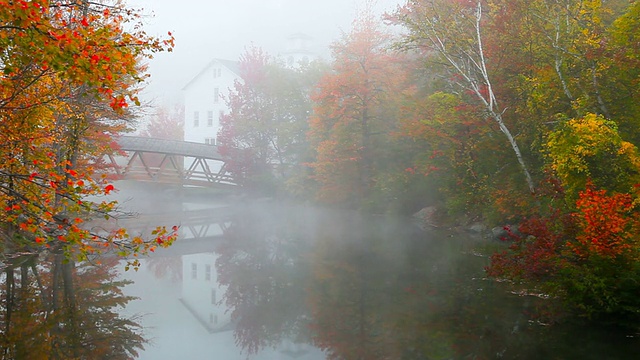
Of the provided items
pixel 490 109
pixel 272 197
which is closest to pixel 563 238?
pixel 490 109

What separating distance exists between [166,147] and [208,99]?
516 inches

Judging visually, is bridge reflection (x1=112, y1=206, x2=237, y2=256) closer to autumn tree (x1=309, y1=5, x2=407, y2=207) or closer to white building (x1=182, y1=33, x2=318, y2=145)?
autumn tree (x1=309, y1=5, x2=407, y2=207)

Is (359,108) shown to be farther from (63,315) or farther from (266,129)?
(63,315)

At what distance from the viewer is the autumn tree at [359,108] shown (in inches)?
1007

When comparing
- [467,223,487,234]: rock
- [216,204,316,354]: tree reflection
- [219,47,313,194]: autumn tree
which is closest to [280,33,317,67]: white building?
[219,47,313,194]: autumn tree

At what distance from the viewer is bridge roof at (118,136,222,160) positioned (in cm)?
3050

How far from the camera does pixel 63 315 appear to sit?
372 inches

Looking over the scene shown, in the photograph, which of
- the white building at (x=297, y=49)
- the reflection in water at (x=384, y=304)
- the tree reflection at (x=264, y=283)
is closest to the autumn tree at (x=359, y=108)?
the tree reflection at (x=264, y=283)

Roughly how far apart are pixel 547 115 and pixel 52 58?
13.1 meters

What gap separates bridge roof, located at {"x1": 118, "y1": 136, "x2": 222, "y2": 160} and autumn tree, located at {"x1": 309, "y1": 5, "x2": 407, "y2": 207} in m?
9.23

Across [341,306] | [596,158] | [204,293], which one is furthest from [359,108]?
[341,306]

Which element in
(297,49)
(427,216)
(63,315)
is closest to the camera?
(63,315)

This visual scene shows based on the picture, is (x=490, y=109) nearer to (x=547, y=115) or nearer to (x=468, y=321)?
(x=547, y=115)

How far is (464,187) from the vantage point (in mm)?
20562
